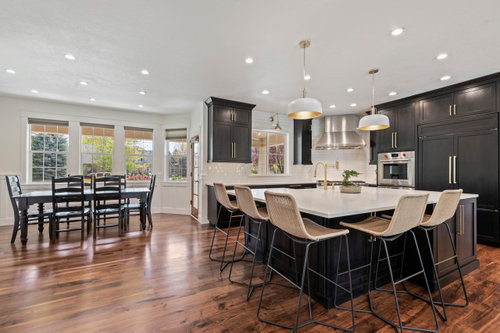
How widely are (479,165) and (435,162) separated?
1.99 ft

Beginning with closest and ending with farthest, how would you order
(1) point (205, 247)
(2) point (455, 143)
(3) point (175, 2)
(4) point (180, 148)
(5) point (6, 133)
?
(3) point (175, 2) < (1) point (205, 247) < (2) point (455, 143) < (5) point (6, 133) < (4) point (180, 148)

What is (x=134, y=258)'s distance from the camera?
3.03 m

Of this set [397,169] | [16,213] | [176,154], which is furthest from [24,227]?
[397,169]

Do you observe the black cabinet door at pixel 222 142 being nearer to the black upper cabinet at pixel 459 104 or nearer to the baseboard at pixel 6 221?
the black upper cabinet at pixel 459 104

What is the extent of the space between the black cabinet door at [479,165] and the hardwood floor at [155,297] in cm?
91

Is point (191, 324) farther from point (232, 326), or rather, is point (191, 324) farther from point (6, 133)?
point (6, 133)

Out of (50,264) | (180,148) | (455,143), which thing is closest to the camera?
(50,264)

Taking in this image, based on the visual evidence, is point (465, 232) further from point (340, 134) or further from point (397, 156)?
point (340, 134)

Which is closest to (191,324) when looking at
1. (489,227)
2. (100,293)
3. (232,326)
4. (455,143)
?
(232,326)

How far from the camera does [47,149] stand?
5.26 metres

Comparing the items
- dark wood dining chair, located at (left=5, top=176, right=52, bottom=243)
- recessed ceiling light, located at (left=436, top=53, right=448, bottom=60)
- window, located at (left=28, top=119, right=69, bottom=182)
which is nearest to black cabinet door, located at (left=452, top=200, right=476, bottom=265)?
recessed ceiling light, located at (left=436, top=53, right=448, bottom=60)

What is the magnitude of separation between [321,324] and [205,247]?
2.08m

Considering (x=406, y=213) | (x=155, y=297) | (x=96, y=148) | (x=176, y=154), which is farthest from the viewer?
(x=176, y=154)

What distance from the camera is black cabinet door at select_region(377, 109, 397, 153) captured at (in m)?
4.94
